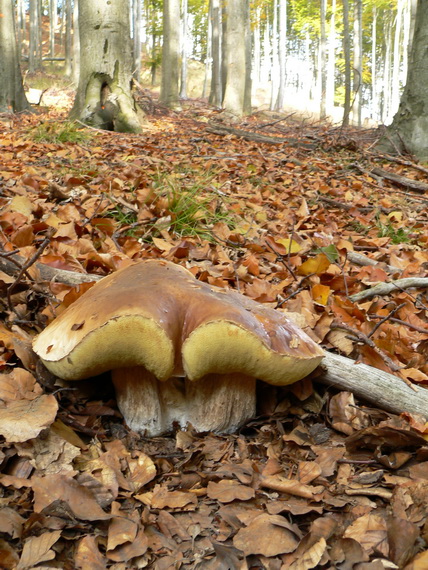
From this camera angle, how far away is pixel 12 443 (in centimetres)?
148

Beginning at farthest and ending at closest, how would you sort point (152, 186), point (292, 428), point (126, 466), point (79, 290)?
point (152, 186), point (79, 290), point (292, 428), point (126, 466)

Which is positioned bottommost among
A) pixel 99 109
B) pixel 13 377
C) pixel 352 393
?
pixel 352 393

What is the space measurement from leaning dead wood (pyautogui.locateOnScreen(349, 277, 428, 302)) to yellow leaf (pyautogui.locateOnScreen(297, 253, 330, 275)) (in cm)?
26

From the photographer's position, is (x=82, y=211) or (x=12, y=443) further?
(x=82, y=211)

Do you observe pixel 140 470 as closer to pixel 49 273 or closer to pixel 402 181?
pixel 49 273

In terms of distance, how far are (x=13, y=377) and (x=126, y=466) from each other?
54 centimetres

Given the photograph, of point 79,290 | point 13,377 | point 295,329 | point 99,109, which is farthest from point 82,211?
point 99,109

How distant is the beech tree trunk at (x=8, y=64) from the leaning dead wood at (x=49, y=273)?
25.5ft

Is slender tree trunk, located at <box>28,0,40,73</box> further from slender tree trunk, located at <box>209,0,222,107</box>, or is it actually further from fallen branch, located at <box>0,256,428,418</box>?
fallen branch, located at <box>0,256,428,418</box>

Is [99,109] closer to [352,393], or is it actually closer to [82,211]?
[82,211]

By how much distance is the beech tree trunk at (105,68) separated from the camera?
279 inches

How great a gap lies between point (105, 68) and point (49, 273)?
6.06 meters

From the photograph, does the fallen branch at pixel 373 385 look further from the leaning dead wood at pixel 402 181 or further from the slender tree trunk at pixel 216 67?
the slender tree trunk at pixel 216 67

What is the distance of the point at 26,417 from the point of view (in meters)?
1.54
